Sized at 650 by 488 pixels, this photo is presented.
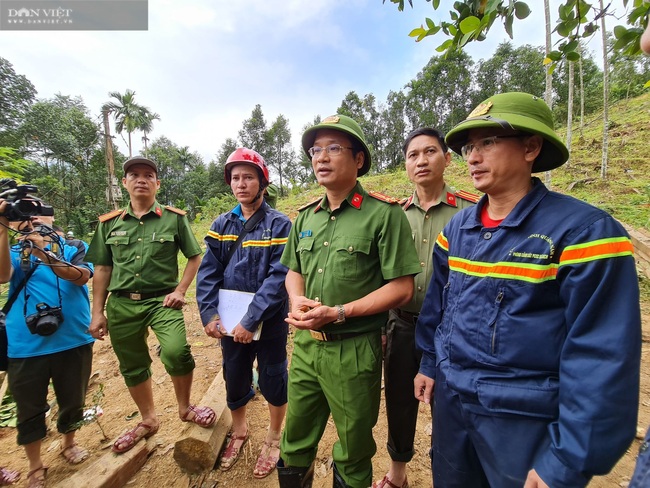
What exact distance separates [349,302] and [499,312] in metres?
0.79

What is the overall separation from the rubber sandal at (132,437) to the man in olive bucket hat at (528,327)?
2437 mm

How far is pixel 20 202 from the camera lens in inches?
83.7

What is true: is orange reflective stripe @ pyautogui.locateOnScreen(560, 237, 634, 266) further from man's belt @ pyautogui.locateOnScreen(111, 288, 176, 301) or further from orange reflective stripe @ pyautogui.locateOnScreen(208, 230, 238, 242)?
man's belt @ pyautogui.locateOnScreen(111, 288, 176, 301)

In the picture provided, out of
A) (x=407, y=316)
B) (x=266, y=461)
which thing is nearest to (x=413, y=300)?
(x=407, y=316)

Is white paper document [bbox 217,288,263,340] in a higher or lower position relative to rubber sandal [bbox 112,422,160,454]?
higher

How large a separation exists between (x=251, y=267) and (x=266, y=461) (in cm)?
153

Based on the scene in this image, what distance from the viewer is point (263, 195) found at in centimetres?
272

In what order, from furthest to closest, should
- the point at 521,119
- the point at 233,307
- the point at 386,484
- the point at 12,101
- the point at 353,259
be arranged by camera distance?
the point at 12,101 < the point at 233,307 < the point at 386,484 < the point at 353,259 < the point at 521,119

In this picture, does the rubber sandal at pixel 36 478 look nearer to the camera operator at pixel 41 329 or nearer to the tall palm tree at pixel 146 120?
the camera operator at pixel 41 329

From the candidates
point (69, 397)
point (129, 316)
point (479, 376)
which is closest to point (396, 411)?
point (479, 376)

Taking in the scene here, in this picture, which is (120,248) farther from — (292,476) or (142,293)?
(292,476)

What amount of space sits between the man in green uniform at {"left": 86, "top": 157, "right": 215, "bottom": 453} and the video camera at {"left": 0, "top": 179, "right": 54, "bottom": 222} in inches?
23.9

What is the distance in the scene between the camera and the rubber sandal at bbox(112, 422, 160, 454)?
2484mm

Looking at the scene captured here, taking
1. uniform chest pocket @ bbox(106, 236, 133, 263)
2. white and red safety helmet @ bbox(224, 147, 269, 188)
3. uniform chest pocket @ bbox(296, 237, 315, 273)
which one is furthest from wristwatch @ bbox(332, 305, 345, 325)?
uniform chest pocket @ bbox(106, 236, 133, 263)
